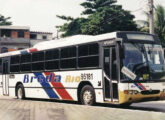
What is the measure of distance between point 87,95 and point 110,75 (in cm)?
194

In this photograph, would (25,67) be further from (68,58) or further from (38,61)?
(68,58)

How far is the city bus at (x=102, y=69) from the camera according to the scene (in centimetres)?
1487

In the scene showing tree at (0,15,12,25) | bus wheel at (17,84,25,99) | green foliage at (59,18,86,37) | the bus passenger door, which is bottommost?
bus wheel at (17,84,25,99)

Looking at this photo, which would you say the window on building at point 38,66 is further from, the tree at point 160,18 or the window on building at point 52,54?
the tree at point 160,18

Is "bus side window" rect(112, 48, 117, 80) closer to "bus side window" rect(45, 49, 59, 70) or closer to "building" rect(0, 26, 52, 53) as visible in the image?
"bus side window" rect(45, 49, 59, 70)

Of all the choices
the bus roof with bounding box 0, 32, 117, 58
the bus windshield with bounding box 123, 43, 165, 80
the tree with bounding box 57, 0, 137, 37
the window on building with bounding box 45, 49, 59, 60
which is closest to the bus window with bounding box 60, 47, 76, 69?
the bus roof with bounding box 0, 32, 117, 58

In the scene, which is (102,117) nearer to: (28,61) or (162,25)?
(28,61)

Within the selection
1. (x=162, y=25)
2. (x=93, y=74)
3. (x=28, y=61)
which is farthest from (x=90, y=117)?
(x=162, y=25)

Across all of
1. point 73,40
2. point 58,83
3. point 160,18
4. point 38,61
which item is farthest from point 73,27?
point 73,40

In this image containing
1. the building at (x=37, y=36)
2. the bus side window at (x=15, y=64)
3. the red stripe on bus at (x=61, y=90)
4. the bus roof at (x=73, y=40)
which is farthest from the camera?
the building at (x=37, y=36)

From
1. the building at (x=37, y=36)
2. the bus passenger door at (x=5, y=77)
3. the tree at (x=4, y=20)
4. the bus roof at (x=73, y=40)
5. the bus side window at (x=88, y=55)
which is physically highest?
the tree at (x=4, y=20)

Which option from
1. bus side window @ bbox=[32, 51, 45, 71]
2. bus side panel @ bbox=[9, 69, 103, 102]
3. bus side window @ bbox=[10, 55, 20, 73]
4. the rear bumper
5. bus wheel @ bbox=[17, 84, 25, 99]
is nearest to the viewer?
the rear bumper

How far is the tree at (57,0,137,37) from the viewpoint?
49.6 meters

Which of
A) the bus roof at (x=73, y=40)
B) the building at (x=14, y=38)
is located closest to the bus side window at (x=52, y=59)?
the bus roof at (x=73, y=40)
